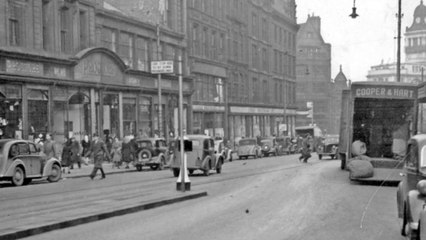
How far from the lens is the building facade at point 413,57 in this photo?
280 feet

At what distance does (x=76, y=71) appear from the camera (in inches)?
1452

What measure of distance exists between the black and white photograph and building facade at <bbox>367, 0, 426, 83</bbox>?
3312mm

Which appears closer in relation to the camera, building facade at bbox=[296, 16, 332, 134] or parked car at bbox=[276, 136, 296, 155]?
parked car at bbox=[276, 136, 296, 155]

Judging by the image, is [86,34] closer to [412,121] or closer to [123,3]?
[123,3]

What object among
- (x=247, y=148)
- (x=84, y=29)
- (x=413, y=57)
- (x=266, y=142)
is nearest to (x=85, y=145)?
(x=84, y=29)

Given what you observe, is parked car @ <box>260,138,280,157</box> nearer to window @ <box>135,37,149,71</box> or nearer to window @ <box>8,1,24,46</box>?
window @ <box>135,37,149,71</box>

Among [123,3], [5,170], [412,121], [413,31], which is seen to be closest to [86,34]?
[123,3]

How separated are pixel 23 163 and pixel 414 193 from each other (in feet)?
57.2

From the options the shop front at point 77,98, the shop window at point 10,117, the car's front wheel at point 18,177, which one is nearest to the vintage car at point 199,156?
the car's front wheel at point 18,177

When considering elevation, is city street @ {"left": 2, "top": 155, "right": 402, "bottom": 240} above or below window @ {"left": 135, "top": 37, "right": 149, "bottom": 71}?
below

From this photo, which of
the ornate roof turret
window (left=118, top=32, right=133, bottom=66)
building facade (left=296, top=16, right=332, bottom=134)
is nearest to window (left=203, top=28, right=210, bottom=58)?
window (left=118, top=32, right=133, bottom=66)

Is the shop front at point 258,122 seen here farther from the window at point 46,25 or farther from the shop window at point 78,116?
the window at point 46,25

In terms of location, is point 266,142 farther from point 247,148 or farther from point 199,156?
point 199,156

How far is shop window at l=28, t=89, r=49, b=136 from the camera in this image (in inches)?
1302
